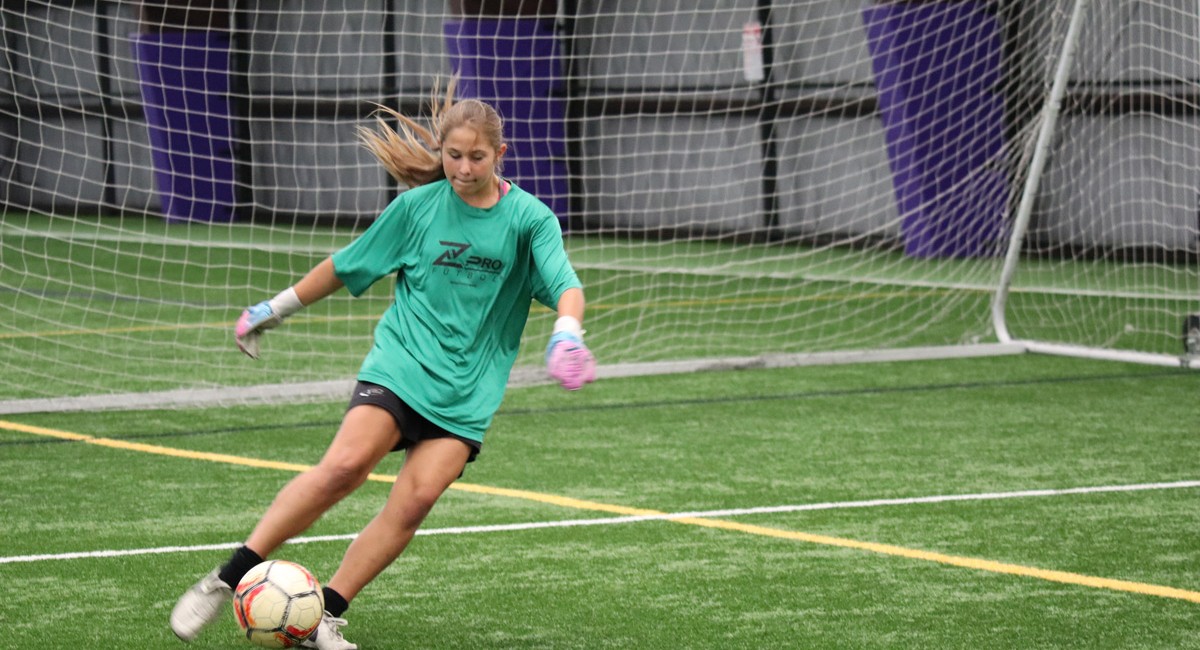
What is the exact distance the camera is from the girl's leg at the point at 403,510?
4.32 metres

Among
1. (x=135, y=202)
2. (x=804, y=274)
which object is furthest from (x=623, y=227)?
(x=135, y=202)

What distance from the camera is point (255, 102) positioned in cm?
2141

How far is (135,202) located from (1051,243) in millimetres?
14160

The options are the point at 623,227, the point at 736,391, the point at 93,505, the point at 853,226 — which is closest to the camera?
the point at 93,505

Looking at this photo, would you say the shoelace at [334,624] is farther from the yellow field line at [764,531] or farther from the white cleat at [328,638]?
the yellow field line at [764,531]

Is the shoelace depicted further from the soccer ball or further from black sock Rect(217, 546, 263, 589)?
black sock Rect(217, 546, 263, 589)

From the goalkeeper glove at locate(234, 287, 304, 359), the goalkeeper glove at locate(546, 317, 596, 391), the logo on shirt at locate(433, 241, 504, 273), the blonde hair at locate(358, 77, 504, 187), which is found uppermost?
the blonde hair at locate(358, 77, 504, 187)

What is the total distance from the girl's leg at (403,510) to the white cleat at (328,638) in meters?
0.08

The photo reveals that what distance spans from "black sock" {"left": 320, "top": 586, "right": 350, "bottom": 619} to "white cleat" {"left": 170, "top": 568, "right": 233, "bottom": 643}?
0.29m

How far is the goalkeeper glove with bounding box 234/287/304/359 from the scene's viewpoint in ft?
14.4

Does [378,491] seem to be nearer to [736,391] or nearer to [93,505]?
[93,505]

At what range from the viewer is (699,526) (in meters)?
5.99

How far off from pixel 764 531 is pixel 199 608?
7.76ft

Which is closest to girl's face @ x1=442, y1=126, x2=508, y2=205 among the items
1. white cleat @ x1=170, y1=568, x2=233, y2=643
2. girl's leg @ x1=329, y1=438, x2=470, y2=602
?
girl's leg @ x1=329, y1=438, x2=470, y2=602
